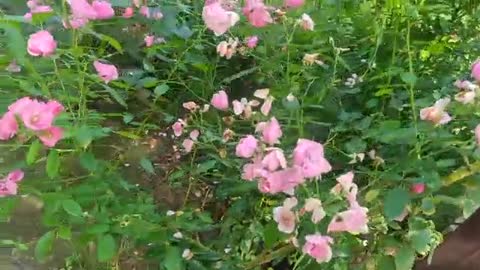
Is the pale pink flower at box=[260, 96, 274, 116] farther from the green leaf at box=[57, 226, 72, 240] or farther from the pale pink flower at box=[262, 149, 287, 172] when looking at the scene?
the green leaf at box=[57, 226, 72, 240]

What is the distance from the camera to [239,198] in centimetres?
86

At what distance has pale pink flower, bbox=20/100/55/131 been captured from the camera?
66 cm

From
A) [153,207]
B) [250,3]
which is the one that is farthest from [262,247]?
[250,3]

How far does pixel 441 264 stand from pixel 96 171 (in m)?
0.46

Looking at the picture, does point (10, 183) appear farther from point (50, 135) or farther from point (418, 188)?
point (418, 188)

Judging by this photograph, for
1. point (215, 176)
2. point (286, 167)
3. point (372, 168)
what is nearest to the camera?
point (286, 167)

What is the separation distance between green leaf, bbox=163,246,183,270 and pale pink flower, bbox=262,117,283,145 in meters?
0.17

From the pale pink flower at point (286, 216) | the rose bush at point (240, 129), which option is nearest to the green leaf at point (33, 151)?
the rose bush at point (240, 129)

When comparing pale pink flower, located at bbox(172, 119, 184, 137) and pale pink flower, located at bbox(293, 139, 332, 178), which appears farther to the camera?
pale pink flower, located at bbox(172, 119, 184, 137)

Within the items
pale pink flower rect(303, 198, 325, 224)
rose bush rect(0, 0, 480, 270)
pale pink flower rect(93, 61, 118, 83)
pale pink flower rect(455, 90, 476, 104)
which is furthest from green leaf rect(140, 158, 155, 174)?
pale pink flower rect(455, 90, 476, 104)

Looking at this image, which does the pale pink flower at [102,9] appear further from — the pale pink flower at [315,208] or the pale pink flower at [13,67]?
the pale pink flower at [315,208]

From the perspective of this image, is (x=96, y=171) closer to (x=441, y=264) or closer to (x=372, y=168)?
(x=372, y=168)

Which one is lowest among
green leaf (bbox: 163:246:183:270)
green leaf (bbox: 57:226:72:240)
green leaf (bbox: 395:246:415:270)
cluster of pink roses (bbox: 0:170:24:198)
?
green leaf (bbox: 163:246:183:270)

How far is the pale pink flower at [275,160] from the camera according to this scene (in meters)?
0.66
